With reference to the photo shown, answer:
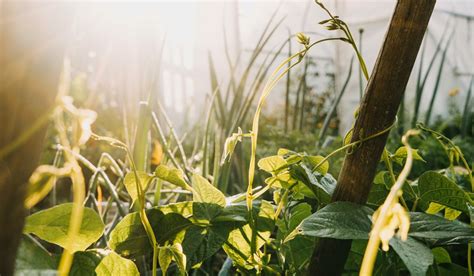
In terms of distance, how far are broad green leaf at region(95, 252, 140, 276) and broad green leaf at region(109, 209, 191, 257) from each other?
0.04 metres

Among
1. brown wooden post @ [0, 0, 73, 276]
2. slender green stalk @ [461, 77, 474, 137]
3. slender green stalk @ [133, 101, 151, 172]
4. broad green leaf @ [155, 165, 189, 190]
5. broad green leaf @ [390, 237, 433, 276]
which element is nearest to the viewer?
brown wooden post @ [0, 0, 73, 276]

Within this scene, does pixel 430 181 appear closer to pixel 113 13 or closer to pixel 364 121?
pixel 364 121

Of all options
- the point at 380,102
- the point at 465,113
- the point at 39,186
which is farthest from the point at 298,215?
the point at 465,113

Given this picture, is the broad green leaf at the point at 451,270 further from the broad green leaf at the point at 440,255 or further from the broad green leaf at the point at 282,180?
the broad green leaf at the point at 282,180

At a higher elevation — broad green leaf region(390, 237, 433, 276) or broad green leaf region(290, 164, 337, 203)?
broad green leaf region(290, 164, 337, 203)

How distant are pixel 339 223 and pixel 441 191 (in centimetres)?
12

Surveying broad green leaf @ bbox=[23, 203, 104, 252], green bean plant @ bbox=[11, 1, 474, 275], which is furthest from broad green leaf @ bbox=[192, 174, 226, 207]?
broad green leaf @ bbox=[23, 203, 104, 252]

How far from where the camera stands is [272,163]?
448 millimetres

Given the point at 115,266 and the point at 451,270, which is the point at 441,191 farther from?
the point at 115,266

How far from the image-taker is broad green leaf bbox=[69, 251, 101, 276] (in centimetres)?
41

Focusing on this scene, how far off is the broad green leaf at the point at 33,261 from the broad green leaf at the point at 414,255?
0.22 metres

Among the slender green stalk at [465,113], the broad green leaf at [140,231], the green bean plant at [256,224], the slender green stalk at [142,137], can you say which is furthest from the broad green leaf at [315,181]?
the slender green stalk at [465,113]

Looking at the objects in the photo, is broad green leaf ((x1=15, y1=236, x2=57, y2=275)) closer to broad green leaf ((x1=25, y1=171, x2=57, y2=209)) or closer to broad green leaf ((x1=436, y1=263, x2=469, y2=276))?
broad green leaf ((x1=25, y1=171, x2=57, y2=209))

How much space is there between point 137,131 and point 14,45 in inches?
19.1
